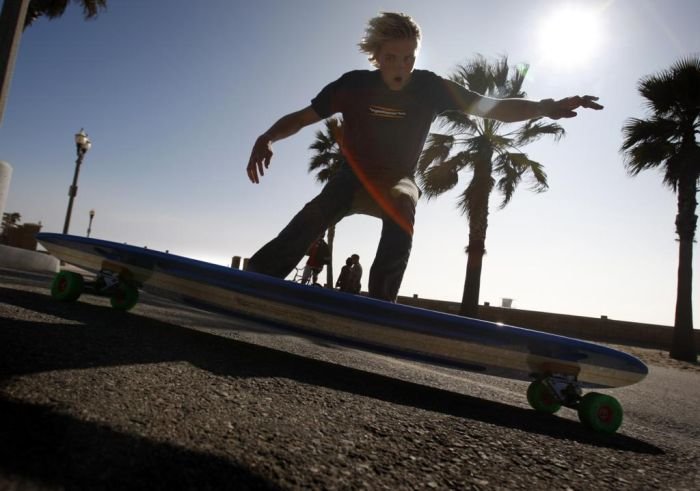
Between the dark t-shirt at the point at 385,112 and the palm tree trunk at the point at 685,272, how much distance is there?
12416mm

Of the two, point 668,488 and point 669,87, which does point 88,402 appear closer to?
point 668,488

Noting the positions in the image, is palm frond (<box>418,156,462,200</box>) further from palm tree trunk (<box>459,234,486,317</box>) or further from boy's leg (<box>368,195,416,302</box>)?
boy's leg (<box>368,195,416,302</box>)

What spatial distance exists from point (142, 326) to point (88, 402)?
1.44 metres

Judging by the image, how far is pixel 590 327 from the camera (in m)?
16.2

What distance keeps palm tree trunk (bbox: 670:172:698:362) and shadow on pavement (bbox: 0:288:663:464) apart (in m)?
12.4

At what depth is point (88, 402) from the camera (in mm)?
943

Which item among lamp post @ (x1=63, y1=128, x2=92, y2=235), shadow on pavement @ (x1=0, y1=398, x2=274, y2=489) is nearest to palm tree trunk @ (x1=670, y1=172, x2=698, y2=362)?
shadow on pavement @ (x1=0, y1=398, x2=274, y2=489)

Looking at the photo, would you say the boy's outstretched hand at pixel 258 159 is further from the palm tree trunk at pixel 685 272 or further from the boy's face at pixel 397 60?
the palm tree trunk at pixel 685 272

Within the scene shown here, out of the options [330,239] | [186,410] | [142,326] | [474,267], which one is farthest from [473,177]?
[186,410]

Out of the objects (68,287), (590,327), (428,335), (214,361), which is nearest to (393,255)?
(428,335)

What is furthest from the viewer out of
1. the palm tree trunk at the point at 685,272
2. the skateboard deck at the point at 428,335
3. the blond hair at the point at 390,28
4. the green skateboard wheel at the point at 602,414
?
the palm tree trunk at the point at 685,272

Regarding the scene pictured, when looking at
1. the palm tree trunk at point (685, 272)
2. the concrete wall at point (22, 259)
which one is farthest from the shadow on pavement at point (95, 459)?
the palm tree trunk at point (685, 272)

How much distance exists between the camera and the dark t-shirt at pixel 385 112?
2453 millimetres

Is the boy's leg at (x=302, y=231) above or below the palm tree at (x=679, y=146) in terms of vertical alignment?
below
